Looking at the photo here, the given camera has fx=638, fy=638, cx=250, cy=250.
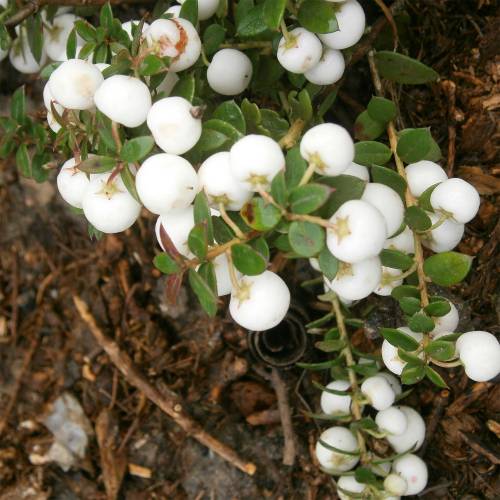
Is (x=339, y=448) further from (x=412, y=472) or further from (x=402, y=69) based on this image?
(x=402, y=69)

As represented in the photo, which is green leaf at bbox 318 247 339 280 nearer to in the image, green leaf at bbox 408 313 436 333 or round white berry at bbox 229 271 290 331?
round white berry at bbox 229 271 290 331

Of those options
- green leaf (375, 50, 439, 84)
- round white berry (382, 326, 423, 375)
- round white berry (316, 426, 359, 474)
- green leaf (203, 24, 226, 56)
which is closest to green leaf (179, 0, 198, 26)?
green leaf (203, 24, 226, 56)

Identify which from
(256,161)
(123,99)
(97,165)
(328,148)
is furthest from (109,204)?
(328,148)

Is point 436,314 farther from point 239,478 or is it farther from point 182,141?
point 239,478

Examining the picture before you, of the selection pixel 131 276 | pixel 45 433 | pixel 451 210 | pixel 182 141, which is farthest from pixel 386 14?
pixel 45 433

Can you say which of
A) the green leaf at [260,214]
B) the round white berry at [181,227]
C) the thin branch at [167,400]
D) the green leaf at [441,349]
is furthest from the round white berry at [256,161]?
the thin branch at [167,400]

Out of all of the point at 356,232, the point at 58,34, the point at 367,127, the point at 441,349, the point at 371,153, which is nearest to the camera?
the point at 356,232

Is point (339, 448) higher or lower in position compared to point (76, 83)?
lower
